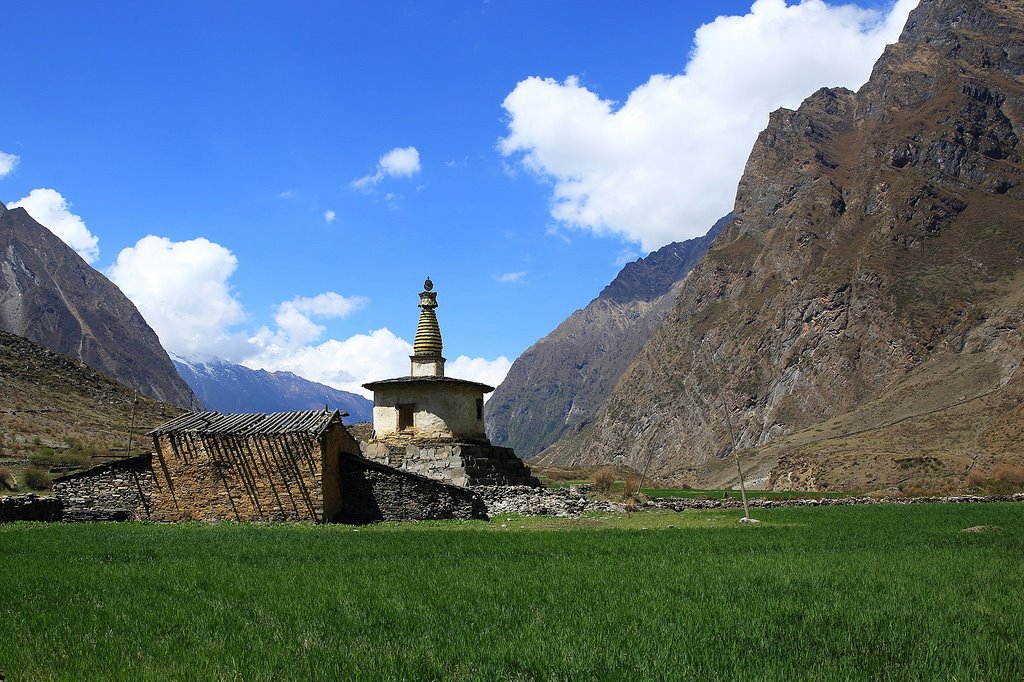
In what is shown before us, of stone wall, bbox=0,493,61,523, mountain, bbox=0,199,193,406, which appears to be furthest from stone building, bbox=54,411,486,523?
mountain, bbox=0,199,193,406

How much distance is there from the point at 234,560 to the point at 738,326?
505ft

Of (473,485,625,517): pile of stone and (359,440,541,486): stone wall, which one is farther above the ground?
(359,440,541,486): stone wall

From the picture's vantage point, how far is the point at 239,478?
24500 millimetres

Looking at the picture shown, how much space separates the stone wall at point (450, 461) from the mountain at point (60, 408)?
16827 millimetres

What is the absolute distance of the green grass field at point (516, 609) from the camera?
7.14m

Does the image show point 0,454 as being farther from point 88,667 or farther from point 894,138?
point 894,138

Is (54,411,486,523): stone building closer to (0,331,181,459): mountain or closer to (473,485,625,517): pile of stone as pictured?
(473,485,625,517): pile of stone

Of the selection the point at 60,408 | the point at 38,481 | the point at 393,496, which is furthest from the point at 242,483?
the point at 60,408

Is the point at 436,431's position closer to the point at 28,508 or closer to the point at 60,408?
the point at 28,508

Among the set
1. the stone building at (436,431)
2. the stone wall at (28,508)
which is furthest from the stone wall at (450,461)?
the stone wall at (28,508)

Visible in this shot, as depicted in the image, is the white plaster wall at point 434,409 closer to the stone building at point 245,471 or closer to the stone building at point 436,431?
the stone building at point 436,431

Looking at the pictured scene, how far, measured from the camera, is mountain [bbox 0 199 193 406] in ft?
525

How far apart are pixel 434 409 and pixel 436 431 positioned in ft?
2.98

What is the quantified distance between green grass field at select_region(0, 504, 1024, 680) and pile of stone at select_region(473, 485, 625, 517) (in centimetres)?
1099
